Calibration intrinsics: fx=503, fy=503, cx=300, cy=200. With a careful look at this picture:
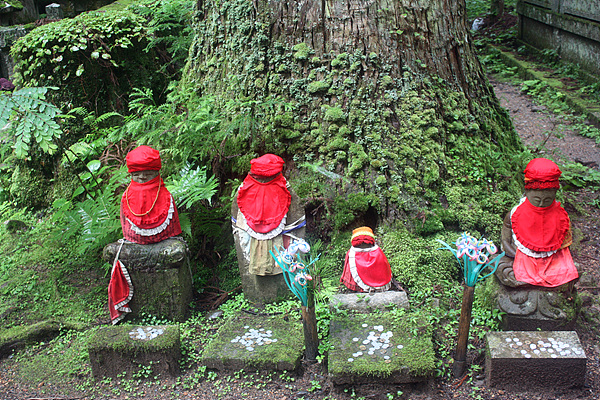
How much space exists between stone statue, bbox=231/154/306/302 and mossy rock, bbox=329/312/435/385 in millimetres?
820

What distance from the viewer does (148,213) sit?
4441mm

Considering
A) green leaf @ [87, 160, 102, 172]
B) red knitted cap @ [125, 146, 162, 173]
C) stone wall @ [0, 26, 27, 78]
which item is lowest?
green leaf @ [87, 160, 102, 172]

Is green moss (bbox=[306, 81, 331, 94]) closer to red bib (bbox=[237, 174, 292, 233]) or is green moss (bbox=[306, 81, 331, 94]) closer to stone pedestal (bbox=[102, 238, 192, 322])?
red bib (bbox=[237, 174, 292, 233])

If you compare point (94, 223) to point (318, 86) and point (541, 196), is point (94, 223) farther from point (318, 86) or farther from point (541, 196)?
point (541, 196)

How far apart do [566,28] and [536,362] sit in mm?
10031

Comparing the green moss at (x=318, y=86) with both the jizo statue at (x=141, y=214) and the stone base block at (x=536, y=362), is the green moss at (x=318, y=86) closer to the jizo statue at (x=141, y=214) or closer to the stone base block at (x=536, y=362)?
the jizo statue at (x=141, y=214)

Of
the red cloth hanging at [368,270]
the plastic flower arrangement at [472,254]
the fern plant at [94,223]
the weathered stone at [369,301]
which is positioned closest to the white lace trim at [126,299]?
the fern plant at [94,223]

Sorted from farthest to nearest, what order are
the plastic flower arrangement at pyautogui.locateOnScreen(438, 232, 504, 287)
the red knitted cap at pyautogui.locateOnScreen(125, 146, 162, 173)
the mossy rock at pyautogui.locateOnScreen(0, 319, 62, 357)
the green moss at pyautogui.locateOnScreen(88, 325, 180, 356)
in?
the mossy rock at pyautogui.locateOnScreen(0, 319, 62, 357) < the red knitted cap at pyautogui.locateOnScreen(125, 146, 162, 173) < the green moss at pyautogui.locateOnScreen(88, 325, 180, 356) < the plastic flower arrangement at pyautogui.locateOnScreen(438, 232, 504, 287)

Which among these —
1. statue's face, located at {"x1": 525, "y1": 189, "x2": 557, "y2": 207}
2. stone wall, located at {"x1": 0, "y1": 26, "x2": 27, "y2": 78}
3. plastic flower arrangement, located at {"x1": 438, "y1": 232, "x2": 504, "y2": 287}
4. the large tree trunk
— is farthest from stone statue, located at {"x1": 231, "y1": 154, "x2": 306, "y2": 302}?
stone wall, located at {"x1": 0, "y1": 26, "x2": 27, "y2": 78}

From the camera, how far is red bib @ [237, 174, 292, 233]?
443cm

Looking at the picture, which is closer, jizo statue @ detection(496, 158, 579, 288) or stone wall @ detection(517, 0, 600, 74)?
jizo statue @ detection(496, 158, 579, 288)

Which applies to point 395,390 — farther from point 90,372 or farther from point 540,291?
point 90,372

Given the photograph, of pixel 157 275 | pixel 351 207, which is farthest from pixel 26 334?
pixel 351 207

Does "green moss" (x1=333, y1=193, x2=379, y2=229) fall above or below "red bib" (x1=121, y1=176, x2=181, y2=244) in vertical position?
below
